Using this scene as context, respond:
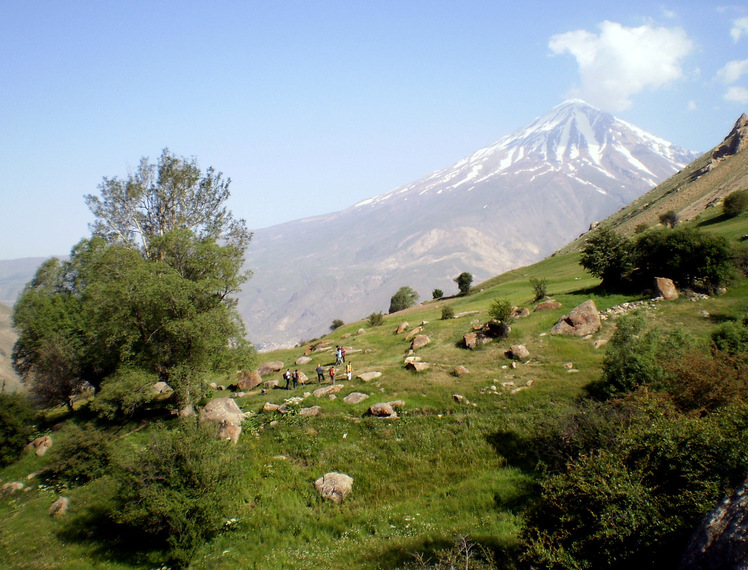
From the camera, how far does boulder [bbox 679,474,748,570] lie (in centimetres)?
608

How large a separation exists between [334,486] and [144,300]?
14922 mm

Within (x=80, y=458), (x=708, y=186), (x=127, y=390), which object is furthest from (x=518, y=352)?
(x=708, y=186)

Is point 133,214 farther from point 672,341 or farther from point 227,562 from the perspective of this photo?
point 672,341

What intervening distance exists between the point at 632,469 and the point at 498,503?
16.8 ft

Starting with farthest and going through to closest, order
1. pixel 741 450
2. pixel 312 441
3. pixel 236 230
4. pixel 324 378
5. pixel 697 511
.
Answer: pixel 236 230 → pixel 324 378 → pixel 312 441 → pixel 741 450 → pixel 697 511

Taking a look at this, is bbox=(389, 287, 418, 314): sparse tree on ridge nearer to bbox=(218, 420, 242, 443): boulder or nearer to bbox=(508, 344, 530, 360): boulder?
bbox=(508, 344, 530, 360): boulder

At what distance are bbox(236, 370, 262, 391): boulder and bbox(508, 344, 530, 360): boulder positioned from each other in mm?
19133

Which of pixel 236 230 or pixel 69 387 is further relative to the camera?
pixel 236 230

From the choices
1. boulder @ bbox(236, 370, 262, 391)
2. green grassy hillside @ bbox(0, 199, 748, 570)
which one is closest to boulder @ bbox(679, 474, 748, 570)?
green grassy hillside @ bbox(0, 199, 748, 570)

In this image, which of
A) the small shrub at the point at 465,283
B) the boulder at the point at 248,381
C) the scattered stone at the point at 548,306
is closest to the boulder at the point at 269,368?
the boulder at the point at 248,381

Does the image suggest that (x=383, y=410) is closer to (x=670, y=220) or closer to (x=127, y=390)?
(x=127, y=390)

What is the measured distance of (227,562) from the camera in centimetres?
1252

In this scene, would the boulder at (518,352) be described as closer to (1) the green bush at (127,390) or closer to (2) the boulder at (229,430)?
(2) the boulder at (229,430)

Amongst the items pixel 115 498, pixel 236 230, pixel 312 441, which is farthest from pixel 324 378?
pixel 115 498
